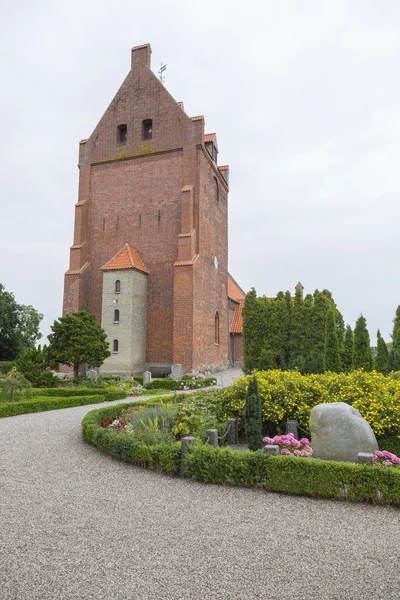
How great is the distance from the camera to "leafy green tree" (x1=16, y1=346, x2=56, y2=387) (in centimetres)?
1731

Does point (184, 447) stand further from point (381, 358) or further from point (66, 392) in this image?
point (381, 358)

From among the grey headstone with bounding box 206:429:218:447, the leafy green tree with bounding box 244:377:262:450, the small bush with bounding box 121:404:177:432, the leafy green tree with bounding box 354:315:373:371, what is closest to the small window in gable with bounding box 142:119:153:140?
the leafy green tree with bounding box 354:315:373:371

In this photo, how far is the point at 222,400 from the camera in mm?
9883

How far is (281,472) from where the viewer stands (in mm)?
5652

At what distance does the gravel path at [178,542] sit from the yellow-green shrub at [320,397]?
3280 millimetres

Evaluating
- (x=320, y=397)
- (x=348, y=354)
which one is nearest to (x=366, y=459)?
(x=320, y=397)

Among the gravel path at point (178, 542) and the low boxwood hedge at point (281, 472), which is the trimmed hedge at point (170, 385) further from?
the gravel path at point (178, 542)

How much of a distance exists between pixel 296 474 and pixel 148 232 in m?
20.1

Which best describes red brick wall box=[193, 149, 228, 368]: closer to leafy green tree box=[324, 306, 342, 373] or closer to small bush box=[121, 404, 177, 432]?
leafy green tree box=[324, 306, 342, 373]

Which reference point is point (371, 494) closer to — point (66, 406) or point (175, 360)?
point (66, 406)

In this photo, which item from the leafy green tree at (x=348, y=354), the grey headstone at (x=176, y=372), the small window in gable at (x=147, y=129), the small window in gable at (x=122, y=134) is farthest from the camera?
the small window in gable at (x=122, y=134)

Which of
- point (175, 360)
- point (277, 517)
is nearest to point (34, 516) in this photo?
point (277, 517)

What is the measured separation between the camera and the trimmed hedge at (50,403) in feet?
38.1

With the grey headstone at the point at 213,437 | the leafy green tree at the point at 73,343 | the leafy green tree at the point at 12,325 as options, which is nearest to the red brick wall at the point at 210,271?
the leafy green tree at the point at 73,343
